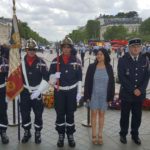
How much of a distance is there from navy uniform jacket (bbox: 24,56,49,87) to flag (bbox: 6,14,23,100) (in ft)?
0.53

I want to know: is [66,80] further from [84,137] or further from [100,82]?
[84,137]

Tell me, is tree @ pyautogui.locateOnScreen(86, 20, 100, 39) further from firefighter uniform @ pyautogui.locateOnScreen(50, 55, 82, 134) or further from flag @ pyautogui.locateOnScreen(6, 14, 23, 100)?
firefighter uniform @ pyautogui.locateOnScreen(50, 55, 82, 134)

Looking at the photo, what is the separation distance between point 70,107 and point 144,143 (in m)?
1.58

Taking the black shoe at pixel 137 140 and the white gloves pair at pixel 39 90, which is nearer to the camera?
the white gloves pair at pixel 39 90

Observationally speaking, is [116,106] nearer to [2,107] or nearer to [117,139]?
[117,139]

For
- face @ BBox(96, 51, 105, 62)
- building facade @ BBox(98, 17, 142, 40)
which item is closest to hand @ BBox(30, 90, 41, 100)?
face @ BBox(96, 51, 105, 62)

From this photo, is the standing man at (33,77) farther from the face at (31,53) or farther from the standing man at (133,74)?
the standing man at (133,74)

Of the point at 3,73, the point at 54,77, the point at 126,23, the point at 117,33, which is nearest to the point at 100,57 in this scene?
the point at 54,77

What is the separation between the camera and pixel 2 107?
6.87 m

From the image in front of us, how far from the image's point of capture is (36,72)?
661 cm

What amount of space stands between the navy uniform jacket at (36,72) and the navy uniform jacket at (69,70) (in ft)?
0.53

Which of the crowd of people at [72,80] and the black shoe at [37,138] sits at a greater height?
the crowd of people at [72,80]

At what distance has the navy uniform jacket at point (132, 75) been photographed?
6.62m

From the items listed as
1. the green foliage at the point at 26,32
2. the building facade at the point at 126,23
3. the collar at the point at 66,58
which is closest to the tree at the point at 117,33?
the green foliage at the point at 26,32
